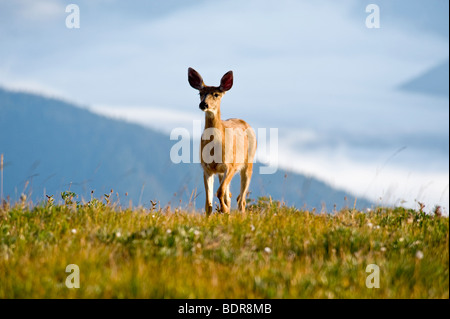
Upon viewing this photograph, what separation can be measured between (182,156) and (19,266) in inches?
176

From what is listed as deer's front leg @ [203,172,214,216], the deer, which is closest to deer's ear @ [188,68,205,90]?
the deer

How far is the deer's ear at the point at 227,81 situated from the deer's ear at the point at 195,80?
400mm

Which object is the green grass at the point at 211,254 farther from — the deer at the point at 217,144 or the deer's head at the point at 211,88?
the deer's head at the point at 211,88

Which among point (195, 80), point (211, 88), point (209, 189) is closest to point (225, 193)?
point (209, 189)

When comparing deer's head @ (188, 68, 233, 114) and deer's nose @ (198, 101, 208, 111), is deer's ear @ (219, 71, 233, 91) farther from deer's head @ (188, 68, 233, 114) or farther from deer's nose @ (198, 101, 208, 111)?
deer's nose @ (198, 101, 208, 111)

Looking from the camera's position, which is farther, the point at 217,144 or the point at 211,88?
the point at 211,88

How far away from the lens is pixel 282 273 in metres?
7.01

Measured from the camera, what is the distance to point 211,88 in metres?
12.1

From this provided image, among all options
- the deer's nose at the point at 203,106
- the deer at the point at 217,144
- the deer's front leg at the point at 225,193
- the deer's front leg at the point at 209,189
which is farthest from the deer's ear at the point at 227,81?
the deer's front leg at the point at 209,189

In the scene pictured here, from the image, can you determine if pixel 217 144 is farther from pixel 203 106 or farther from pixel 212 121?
pixel 203 106

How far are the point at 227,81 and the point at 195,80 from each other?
2.20ft

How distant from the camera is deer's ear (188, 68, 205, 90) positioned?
39.9 ft
